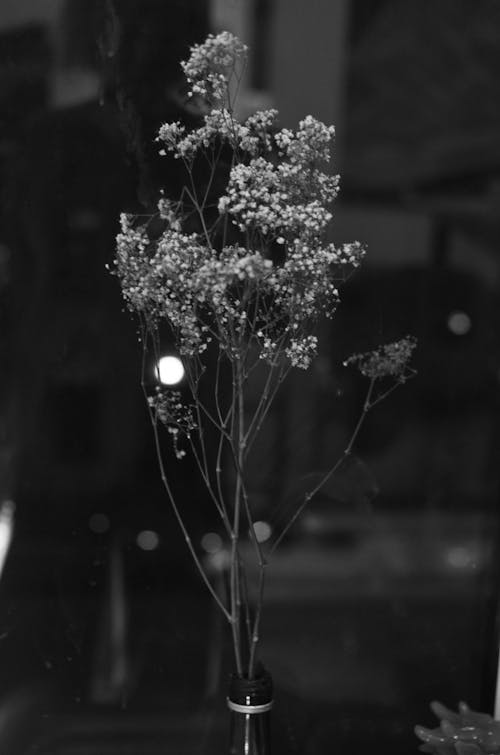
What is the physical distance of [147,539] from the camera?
1.59 meters

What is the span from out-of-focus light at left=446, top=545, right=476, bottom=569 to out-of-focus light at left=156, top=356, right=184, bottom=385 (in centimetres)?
71

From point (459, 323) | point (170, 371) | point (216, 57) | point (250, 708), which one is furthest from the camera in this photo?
point (459, 323)

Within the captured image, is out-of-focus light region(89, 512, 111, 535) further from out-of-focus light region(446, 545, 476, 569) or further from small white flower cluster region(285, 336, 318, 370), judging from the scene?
out-of-focus light region(446, 545, 476, 569)

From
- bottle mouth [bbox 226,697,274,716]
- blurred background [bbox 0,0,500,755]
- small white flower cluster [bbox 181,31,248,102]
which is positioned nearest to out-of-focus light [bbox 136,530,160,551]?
blurred background [bbox 0,0,500,755]

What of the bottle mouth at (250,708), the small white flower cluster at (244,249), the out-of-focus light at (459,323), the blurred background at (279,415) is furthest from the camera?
the out-of-focus light at (459,323)

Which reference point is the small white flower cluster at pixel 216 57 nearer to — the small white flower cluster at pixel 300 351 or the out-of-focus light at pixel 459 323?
the small white flower cluster at pixel 300 351

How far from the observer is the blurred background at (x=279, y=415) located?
59.4 inches

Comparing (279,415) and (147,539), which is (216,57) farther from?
(147,539)

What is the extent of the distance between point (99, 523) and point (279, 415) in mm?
426

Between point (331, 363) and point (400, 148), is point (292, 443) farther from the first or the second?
point (400, 148)

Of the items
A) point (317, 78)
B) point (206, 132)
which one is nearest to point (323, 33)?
point (317, 78)

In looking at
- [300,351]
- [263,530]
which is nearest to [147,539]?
[263,530]

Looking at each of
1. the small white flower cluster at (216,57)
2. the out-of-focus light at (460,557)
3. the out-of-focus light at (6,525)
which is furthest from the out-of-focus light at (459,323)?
the out-of-focus light at (6,525)

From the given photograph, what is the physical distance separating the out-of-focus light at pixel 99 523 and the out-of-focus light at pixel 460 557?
73cm
